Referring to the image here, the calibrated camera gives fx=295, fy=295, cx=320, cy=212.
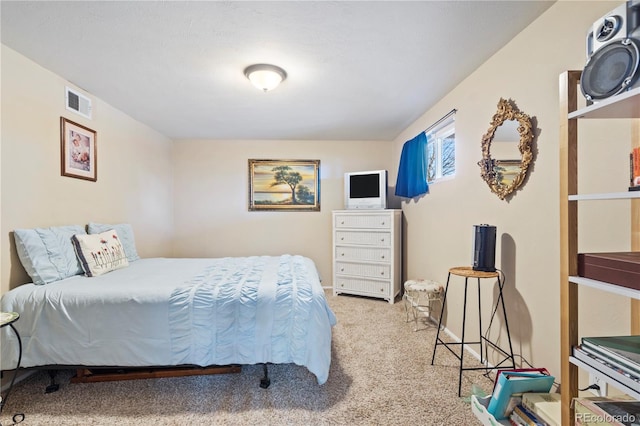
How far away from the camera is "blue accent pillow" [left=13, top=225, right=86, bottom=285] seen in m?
1.99

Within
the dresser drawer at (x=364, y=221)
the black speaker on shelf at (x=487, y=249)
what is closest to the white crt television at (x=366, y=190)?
the dresser drawer at (x=364, y=221)

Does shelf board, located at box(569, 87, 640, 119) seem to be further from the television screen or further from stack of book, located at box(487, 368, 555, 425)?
the television screen

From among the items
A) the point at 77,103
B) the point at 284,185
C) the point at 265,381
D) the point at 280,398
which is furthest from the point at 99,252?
the point at 284,185

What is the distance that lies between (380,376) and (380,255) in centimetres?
192

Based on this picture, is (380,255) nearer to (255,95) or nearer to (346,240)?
(346,240)

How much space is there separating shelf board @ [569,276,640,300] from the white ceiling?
1.45m

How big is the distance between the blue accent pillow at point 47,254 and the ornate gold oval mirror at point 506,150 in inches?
124

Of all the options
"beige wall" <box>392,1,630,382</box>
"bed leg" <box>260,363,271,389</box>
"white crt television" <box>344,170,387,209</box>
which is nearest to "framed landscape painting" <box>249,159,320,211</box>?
"white crt television" <box>344,170,387,209</box>

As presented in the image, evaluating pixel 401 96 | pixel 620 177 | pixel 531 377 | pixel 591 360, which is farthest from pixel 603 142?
pixel 401 96

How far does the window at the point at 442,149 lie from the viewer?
2.83 m

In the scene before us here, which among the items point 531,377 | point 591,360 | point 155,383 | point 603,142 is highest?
point 603,142

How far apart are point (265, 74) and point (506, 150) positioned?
70.8 inches

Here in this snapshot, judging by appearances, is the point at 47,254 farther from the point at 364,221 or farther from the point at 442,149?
the point at 442,149

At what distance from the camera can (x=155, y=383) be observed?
79.7 inches
